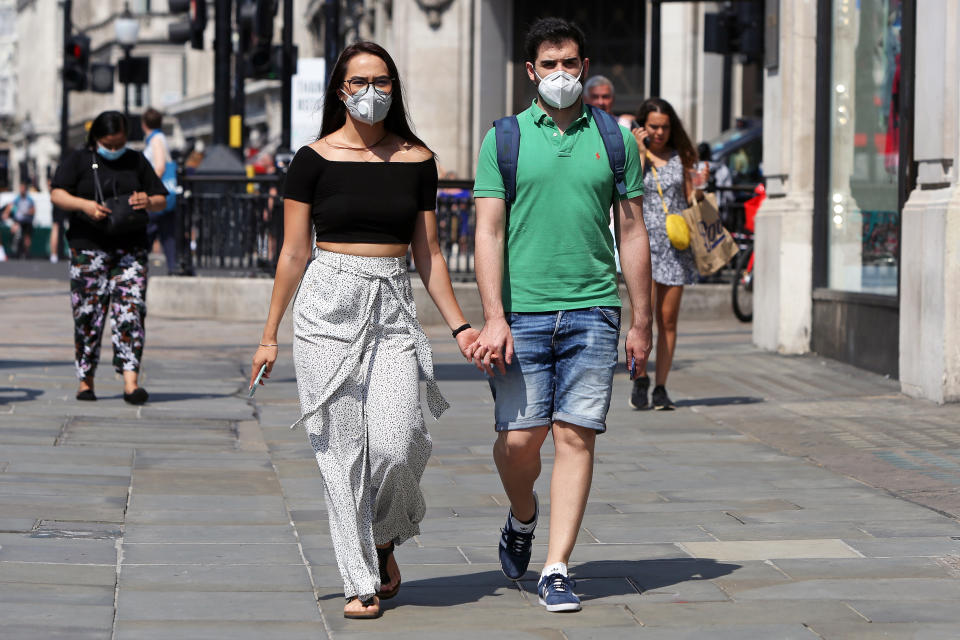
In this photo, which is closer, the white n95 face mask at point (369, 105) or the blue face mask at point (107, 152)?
the white n95 face mask at point (369, 105)

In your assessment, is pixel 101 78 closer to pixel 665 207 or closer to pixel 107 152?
pixel 107 152

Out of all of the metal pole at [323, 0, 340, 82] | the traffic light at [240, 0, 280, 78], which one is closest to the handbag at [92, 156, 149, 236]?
the metal pole at [323, 0, 340, 82]

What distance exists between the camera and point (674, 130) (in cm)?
977

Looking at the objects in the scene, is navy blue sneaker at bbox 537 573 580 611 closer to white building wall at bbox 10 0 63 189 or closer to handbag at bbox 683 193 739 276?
handbag at bbox 683 193 739 276

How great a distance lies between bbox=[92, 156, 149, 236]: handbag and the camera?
9852 millimetres

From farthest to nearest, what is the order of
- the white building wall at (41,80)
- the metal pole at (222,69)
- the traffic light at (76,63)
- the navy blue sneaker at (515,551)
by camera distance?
the white building wall at (41,80) → the traffic light at (76,63) → the metal pole at (222,69) → the navy blue sneaker at (515,551)

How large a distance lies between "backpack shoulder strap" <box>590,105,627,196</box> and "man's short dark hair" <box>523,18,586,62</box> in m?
0.20

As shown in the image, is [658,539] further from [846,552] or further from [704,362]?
[704,362]

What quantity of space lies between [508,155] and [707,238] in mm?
4853

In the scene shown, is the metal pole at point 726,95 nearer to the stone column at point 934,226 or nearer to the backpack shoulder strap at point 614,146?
the stone column at point 934,226

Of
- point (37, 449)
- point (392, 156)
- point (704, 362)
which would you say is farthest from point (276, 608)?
point (704, 362)

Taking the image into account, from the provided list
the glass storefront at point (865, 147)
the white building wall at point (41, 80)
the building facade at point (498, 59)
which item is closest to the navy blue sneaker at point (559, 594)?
the glass storefront at point (865, 147)

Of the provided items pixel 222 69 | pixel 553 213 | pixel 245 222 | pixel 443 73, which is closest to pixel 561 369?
pixel 553 213

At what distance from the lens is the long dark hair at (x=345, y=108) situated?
16.7ft
